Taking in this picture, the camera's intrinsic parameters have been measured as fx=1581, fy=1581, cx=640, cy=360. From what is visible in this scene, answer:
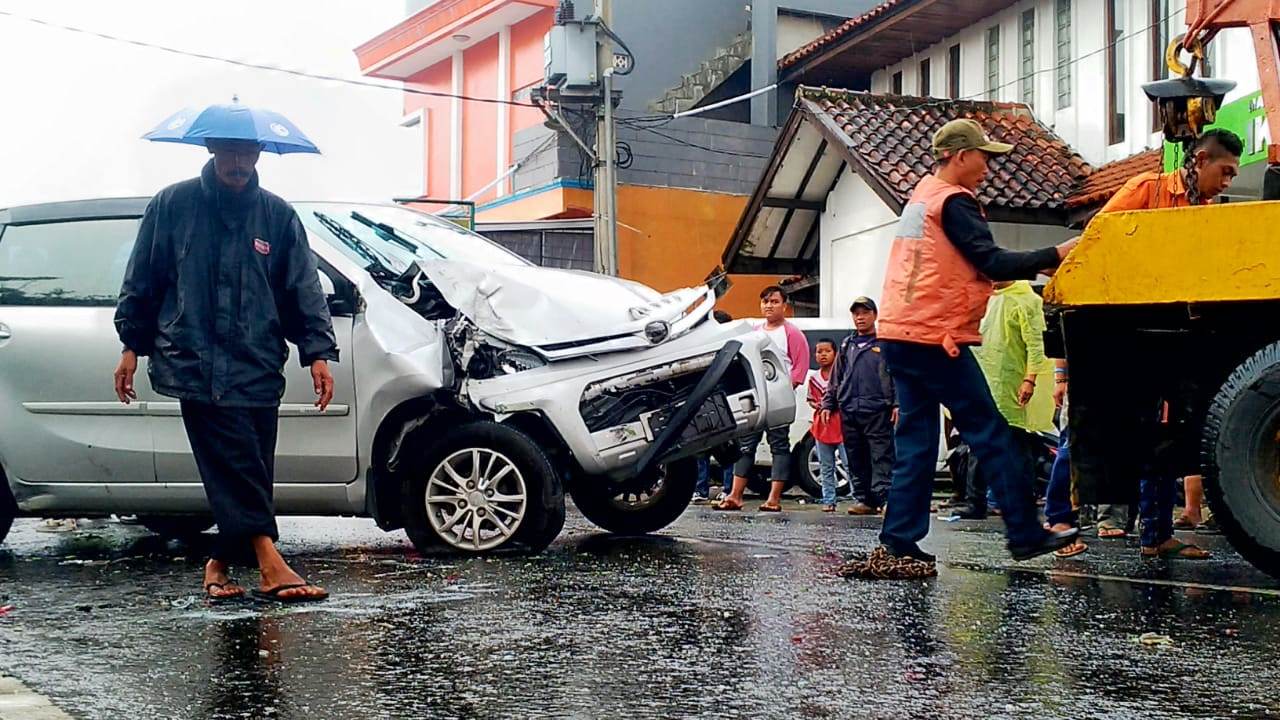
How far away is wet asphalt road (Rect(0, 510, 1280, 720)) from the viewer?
A: 13.1 feet

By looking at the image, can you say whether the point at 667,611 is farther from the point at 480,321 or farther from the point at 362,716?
the point at 480,321

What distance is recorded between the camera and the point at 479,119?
32.2 m

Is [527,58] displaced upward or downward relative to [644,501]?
upward

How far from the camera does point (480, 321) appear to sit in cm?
739

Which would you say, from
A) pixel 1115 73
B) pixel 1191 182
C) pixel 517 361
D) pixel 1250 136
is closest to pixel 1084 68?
pixel 1115 73

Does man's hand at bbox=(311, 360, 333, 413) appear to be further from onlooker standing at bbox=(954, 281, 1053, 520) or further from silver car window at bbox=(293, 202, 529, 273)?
onlooker standing at bbox=(954, 281, 1053, 520)

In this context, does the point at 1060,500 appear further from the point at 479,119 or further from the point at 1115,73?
the point at 479,119

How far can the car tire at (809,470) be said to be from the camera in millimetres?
14312

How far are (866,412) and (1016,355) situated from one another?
233 centimetres

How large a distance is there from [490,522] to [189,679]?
305 centimetres

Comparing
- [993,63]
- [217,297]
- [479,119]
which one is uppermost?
[479,119]

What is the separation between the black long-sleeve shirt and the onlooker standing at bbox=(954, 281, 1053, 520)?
11.1 ft

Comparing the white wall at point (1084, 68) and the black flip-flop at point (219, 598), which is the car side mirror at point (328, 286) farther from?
the white wall at point (1084, 68)

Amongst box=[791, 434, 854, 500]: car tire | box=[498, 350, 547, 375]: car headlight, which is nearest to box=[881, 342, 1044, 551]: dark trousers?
box=[498, 350, 547, 375]: car headlight
